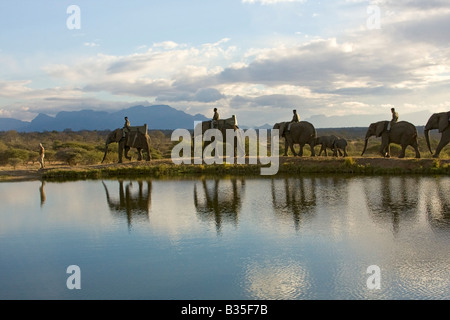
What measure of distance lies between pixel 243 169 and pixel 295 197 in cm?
839

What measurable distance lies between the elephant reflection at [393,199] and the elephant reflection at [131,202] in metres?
6.44

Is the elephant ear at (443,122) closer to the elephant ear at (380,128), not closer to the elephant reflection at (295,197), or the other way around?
the elephant ear at (380,128)

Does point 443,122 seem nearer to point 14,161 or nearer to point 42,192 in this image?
point 42,192

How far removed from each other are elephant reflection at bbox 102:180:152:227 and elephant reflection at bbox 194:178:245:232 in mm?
1656

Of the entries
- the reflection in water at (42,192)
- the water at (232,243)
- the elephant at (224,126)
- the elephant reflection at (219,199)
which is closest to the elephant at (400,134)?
the water at (232,243)

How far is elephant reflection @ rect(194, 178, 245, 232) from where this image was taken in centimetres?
1274

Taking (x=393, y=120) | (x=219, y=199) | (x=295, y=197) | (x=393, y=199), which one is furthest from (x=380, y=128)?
(x=219, y=199)

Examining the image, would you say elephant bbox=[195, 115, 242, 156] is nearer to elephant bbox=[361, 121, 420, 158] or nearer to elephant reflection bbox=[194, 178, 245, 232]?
elephant reflection bbox=[194, 178, 245, 232]

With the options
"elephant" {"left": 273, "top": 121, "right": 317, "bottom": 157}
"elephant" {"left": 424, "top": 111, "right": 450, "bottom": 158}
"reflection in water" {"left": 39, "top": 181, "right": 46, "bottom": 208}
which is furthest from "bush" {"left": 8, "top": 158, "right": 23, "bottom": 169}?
"elephant" {"left": 424, "top": 111, "right": 450, "bottom": 158}

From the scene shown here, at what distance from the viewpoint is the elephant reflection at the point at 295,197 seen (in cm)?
1288

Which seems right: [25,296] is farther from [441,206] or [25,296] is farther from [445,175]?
[445,175]

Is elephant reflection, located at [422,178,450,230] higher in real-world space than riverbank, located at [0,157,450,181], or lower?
lower

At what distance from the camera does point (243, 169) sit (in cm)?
2375
